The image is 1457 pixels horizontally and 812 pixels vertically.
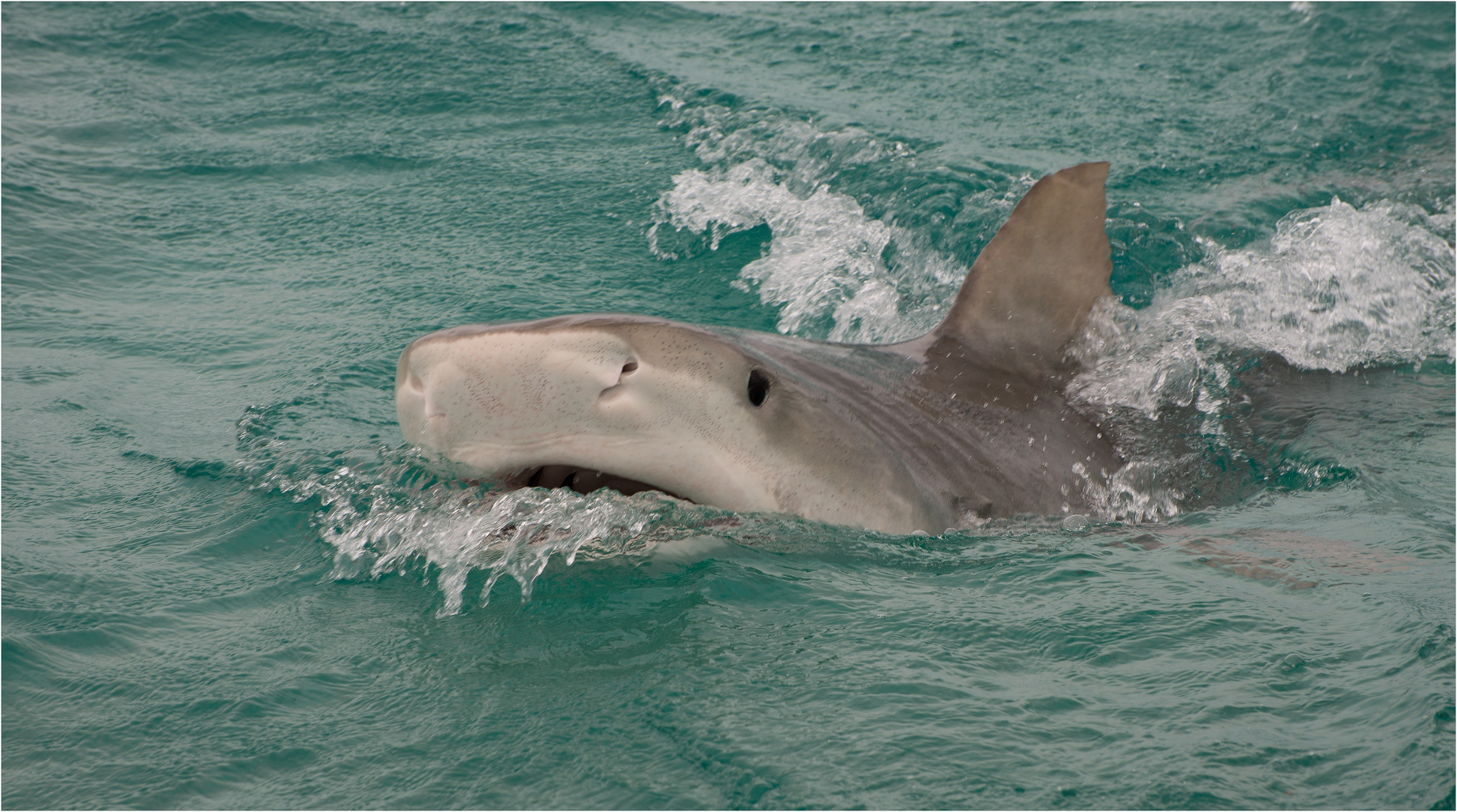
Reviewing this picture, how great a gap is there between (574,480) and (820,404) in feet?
1.76

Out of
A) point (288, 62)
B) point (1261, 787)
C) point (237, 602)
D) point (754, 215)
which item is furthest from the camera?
point (288, 62)

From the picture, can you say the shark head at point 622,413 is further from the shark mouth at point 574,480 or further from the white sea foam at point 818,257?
the white sea foam at point 818,257

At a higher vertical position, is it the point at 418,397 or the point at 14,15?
the point at 14,15

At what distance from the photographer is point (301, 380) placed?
4016 mm

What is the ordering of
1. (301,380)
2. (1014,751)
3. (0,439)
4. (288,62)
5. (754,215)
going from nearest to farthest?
1. (1014,751)
2. (0,439)
3. (301,380)
4. (754,215)
5. (288,62)

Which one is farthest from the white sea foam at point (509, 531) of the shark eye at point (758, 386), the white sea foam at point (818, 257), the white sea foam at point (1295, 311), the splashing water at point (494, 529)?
the white sea foam at point (818, 257)

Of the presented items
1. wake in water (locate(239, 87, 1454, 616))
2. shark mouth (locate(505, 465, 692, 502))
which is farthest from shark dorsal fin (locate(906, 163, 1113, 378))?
shark mouth (locate(505, 465, 692, 502))

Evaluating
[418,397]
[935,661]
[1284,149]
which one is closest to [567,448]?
[418,397]

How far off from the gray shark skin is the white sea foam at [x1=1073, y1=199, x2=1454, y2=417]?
255mm

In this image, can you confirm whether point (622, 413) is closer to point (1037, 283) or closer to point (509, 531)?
point (509, 531)

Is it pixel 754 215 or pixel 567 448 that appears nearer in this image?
pixel 567 448

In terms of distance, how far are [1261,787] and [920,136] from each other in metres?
5.54

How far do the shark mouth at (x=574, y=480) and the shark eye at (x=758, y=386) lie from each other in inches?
9.2

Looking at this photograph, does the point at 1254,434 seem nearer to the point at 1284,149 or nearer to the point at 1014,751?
the point at 1014,751
